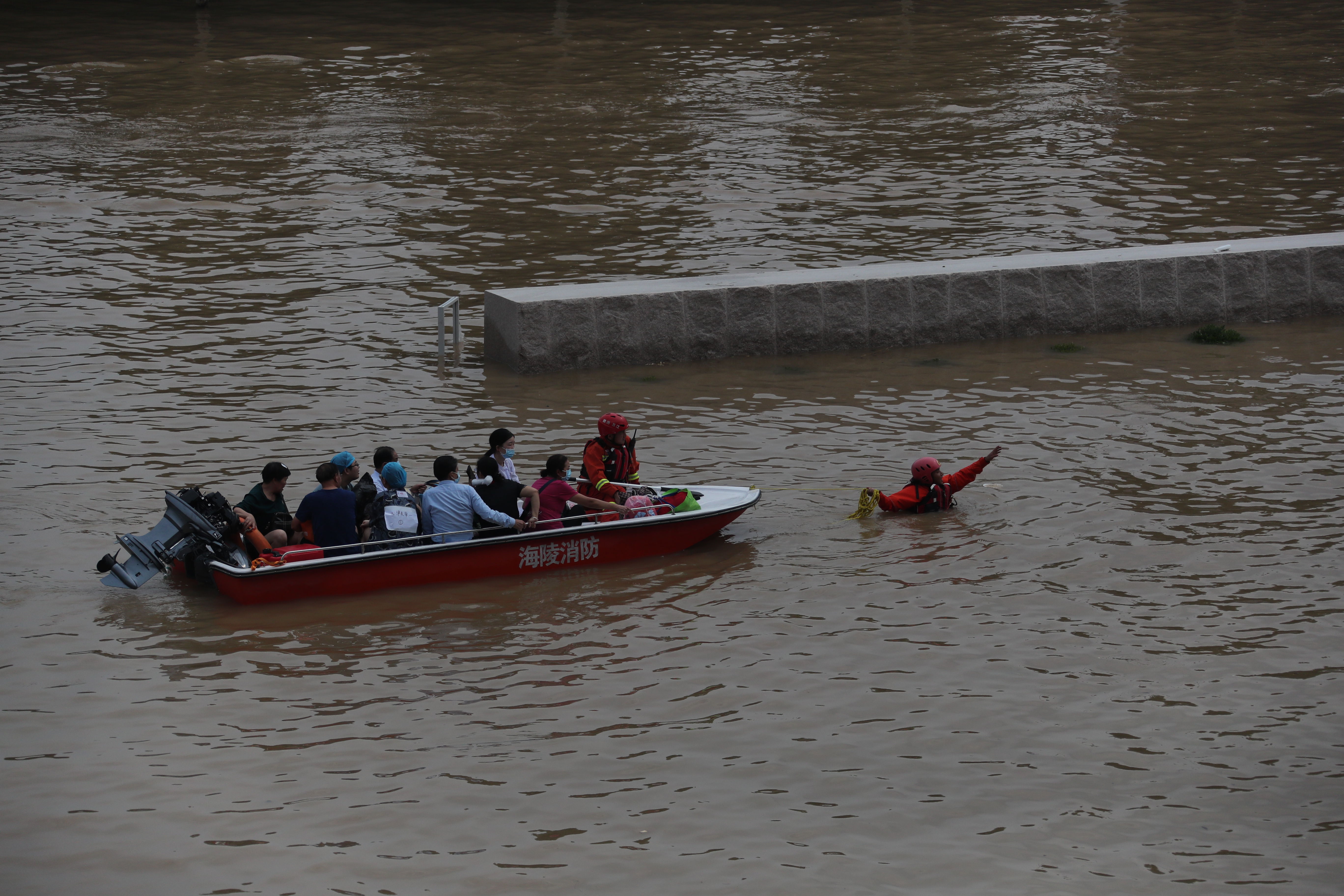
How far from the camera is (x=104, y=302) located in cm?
1878

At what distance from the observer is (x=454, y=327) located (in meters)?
17.4

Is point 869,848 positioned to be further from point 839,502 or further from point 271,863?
point 839,502

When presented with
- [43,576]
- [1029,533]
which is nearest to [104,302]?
[43,576]

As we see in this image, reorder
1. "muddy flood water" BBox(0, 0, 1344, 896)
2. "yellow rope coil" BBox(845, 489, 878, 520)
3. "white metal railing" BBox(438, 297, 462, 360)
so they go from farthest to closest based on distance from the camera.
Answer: "white metal railing" BBox(438, 297, 462, 360), "yellow rope coil" BBox(845, 489, 878, 520), "muddy flood water" BBox(0, 0, 1344, 896)

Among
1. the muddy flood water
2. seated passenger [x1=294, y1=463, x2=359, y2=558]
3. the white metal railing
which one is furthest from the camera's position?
the white metal railing

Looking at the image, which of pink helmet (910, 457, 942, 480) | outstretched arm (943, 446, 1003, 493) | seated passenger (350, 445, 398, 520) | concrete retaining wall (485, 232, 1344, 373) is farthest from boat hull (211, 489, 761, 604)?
concrete retaining wall (485, 232, 1344, 373)

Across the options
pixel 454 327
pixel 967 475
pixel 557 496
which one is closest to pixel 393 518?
pixel 557 496

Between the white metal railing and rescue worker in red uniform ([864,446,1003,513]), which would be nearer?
rescue worker in red uniform ([864,446,1003,513])

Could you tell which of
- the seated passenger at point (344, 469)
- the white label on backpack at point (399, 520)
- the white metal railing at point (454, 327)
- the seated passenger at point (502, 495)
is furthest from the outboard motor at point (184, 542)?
the white metal railing at point (454, 327)

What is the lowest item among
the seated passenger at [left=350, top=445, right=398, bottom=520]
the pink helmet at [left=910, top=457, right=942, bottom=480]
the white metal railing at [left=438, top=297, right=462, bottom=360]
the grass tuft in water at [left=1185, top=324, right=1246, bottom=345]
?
the pink helmet at [left=910, top=457, right=942, bottom=480]

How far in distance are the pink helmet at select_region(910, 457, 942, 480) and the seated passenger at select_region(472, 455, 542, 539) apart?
3.36 m

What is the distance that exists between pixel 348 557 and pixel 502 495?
4.63ft

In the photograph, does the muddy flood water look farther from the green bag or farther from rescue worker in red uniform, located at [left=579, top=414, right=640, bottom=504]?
rescue worker in red uniform, located at [left=579, top=414, right=640, bottom=504]

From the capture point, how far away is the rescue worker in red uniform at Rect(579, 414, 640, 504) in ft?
40.4
